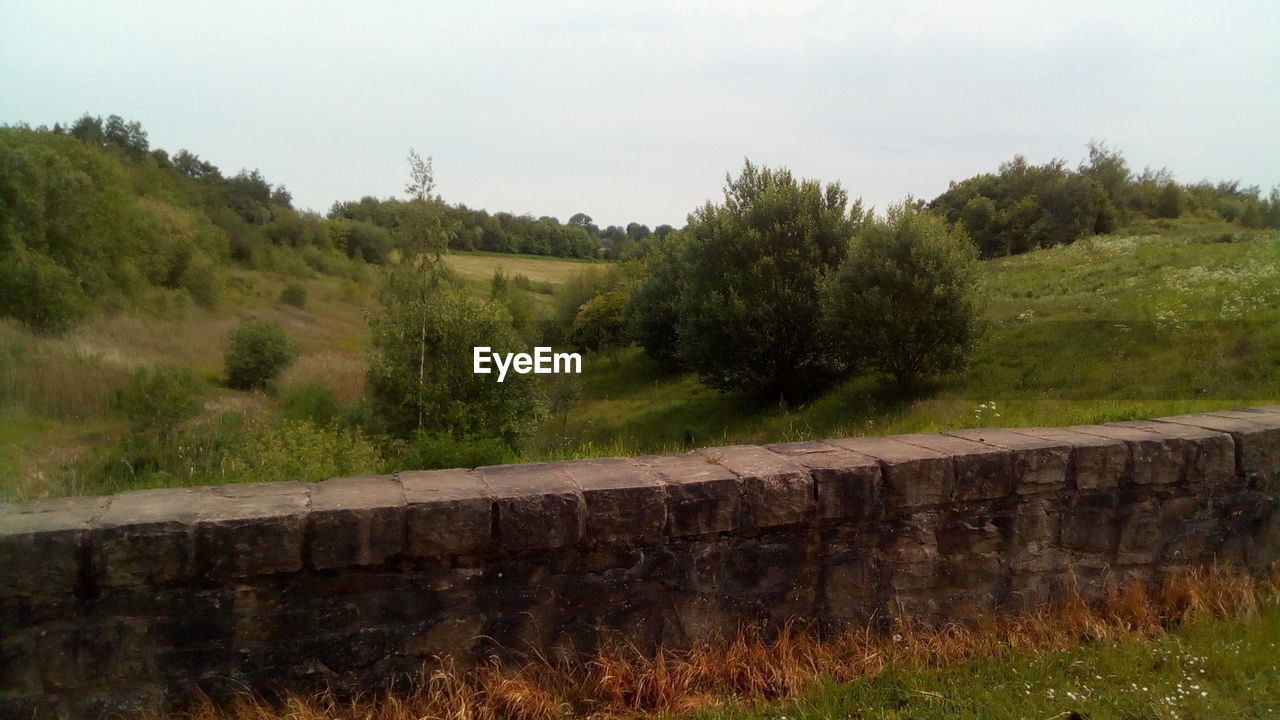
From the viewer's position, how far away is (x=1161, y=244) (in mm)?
25344

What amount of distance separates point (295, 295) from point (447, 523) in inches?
1255

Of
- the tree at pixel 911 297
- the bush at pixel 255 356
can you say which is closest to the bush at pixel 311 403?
the bush at pixel 255 356

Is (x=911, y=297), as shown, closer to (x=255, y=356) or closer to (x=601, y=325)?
(x=255, y=356)

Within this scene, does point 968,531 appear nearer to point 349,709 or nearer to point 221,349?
point 349,709

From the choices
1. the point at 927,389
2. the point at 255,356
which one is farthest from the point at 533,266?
the point at 927,389

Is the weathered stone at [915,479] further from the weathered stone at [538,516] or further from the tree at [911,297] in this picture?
the tree at [911,297]

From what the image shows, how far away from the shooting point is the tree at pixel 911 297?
15.7 metres

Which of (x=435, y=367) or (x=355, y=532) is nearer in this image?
(x=355, y=532)

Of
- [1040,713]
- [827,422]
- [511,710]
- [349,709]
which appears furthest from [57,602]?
[827,422]

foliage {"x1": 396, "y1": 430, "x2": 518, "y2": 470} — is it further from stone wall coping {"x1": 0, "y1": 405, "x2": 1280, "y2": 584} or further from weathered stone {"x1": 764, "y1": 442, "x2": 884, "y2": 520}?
weathered stone {"x1": 764, "y1": 442, "x2": 884, "y2": 520}

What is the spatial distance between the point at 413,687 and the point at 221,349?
23.4m

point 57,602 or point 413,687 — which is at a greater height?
point 57,602

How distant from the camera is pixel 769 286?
750 inches

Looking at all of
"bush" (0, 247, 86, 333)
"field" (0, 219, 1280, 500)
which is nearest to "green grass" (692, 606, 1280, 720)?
"field" (0, 219, 1280, 500)
